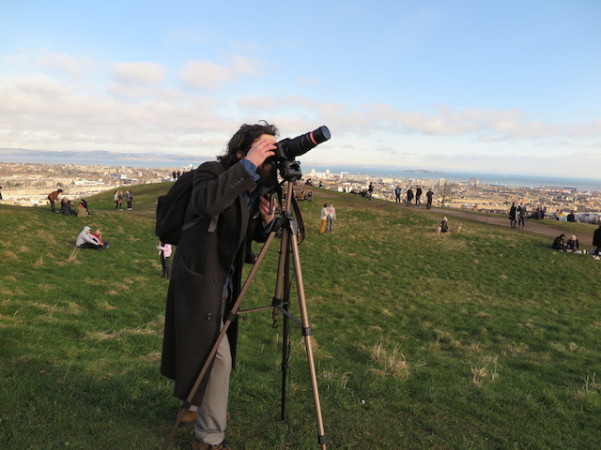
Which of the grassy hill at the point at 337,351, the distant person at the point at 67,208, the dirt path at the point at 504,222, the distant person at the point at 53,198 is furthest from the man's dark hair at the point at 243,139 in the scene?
the dirt path at the point at 504,222

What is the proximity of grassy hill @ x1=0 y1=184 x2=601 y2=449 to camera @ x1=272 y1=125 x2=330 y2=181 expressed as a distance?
2322 mm

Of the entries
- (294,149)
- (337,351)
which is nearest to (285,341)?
(294,149)

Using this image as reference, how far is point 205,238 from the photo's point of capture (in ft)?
8.87

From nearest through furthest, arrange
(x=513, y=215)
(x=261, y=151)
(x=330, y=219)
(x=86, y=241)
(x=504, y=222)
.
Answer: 1. (x=261, y=151)
2. (x=86, y=241)
3. (x=330, y=219)
4. (x=513, y=215)
5. (x=504, y=222)

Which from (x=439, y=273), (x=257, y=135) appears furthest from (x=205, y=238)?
(x=439, y=273)

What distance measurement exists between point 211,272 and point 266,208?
755mm

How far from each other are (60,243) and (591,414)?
1610 centimetres

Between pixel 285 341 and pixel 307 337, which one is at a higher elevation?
pixel 307 337

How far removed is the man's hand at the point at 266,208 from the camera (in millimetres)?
3152

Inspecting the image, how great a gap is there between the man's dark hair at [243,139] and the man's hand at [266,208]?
43cm

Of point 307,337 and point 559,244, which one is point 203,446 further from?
point 559,244

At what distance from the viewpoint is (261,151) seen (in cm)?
265

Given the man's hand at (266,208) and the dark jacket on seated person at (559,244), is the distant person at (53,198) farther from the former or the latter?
the dark jacket on seated person at (559,244)

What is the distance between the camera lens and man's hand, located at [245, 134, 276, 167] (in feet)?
8.59
